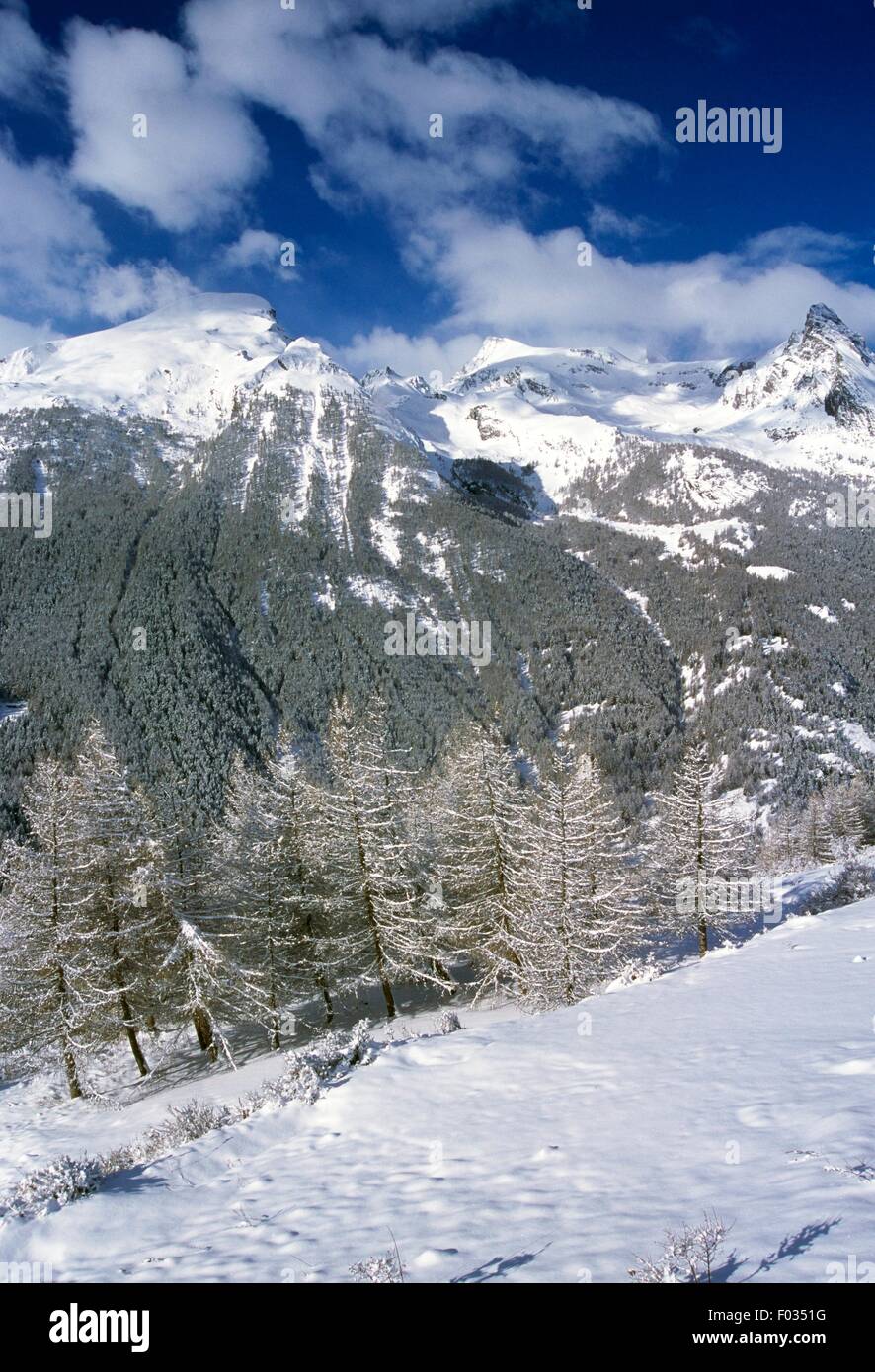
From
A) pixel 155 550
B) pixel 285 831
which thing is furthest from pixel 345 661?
pixel 285 831

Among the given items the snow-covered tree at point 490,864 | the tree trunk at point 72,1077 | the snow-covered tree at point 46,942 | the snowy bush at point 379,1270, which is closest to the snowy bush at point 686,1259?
the snowy bush at point 379,1270

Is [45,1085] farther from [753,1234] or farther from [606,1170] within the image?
[753,1234]

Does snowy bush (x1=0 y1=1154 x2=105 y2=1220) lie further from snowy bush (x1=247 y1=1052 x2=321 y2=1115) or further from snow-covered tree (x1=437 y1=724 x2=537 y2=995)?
snow-covered tree (x1=437 y1=724 x2=537 y2=995)

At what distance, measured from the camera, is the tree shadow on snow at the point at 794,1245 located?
411 centimetres

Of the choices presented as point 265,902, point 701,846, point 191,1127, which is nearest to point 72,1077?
point 265,902

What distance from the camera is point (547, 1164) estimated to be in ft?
21.6

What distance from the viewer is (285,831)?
2398 cm

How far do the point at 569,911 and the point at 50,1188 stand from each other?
16562 mm

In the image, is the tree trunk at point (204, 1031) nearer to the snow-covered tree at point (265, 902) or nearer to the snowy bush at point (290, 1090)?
the snow-covered tree at point (265, 902)

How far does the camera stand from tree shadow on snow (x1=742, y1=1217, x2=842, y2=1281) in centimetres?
411

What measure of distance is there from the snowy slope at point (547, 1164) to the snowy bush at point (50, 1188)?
0.94ft

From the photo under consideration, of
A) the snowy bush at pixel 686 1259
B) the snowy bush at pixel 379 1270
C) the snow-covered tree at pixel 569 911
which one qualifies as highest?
the snowy bush at pixel 686 1259

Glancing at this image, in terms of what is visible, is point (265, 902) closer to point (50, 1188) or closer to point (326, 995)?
point (326, 995)

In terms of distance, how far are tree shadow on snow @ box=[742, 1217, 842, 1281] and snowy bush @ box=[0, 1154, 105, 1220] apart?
7273mm
